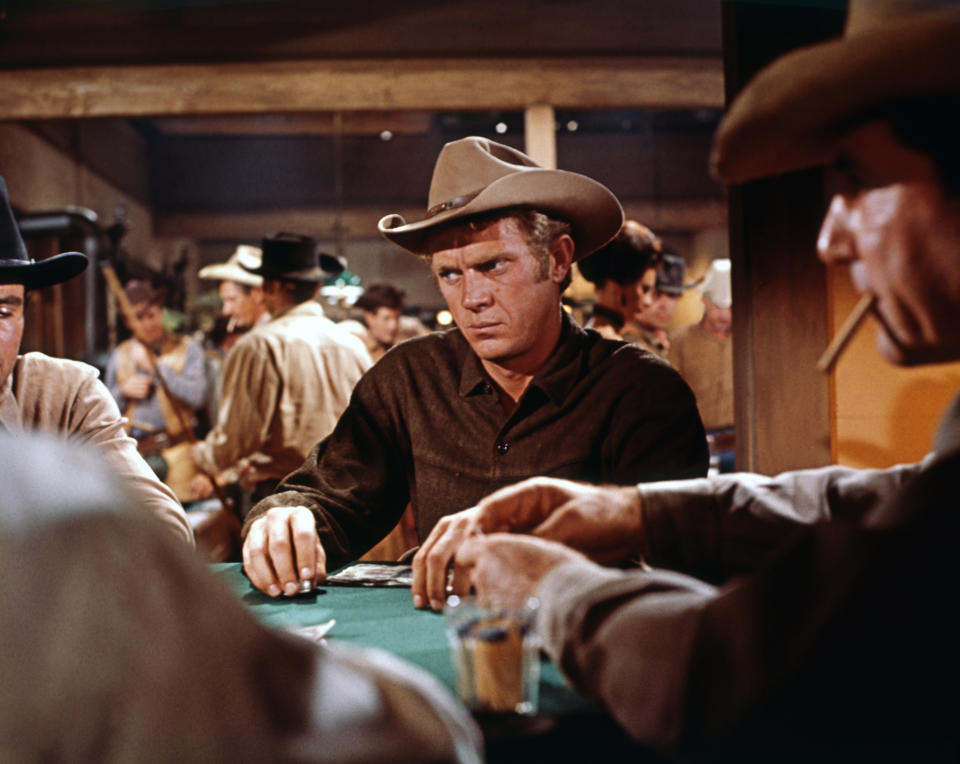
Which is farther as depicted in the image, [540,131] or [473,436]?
[540,131]

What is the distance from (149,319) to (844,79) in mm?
6758

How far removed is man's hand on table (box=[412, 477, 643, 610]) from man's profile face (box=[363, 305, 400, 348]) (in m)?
6.02

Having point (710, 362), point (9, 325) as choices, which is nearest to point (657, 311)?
point (710, 362)

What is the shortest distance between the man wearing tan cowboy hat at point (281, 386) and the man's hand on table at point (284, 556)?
9.65 ft

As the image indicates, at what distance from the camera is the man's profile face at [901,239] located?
37.3 inches

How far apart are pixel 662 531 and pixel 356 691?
2.90ft

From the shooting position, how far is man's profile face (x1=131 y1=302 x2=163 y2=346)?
6980 millimetres

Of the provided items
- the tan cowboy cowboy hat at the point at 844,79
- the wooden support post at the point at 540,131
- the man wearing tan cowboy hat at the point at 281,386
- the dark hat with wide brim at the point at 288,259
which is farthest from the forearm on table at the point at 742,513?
the wooden support post at the point at 540,131

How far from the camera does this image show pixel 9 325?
2129 mm

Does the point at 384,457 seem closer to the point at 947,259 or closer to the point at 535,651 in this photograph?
the point at 535,651

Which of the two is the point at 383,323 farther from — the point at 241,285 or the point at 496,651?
the point at 496,651

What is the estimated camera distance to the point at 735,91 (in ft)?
10.9

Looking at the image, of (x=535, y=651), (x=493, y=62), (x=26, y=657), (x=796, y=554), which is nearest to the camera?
(x=26, y=657)

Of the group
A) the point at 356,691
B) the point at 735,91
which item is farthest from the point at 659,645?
the point at 735,91
